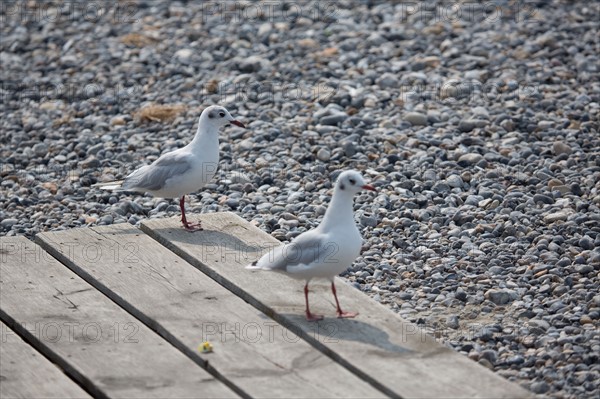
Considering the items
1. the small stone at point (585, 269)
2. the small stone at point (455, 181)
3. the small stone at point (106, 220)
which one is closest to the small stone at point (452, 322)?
the small stone at point (585, 269)

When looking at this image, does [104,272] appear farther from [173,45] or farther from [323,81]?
[173,45]

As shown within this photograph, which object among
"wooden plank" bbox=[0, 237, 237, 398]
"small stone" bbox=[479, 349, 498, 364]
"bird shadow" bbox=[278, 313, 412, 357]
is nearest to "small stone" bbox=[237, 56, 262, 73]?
"wooden plank" bbox=[0, 237, 237, 398]

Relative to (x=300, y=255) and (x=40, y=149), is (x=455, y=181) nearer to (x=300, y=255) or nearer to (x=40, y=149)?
(x=300, y=255)

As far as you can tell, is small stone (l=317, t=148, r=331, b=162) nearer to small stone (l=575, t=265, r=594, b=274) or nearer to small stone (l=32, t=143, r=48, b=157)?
small stone (l=32, t=143, r=48, b=157)

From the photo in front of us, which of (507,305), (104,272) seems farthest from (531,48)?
(104,272)

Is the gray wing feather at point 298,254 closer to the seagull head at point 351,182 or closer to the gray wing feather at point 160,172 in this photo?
the seagull head at point 351,182

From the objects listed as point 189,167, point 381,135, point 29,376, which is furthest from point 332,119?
point 29,376

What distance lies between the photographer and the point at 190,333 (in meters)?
5.09

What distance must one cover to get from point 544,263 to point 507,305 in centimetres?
64

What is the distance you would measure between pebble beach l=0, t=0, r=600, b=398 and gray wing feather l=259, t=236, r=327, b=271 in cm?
Result: 93

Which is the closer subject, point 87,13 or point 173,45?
point 173,45

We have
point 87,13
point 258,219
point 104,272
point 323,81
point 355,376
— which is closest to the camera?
point 355,376

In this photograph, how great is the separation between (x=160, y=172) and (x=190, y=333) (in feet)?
7.05

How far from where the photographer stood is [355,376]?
468cm
